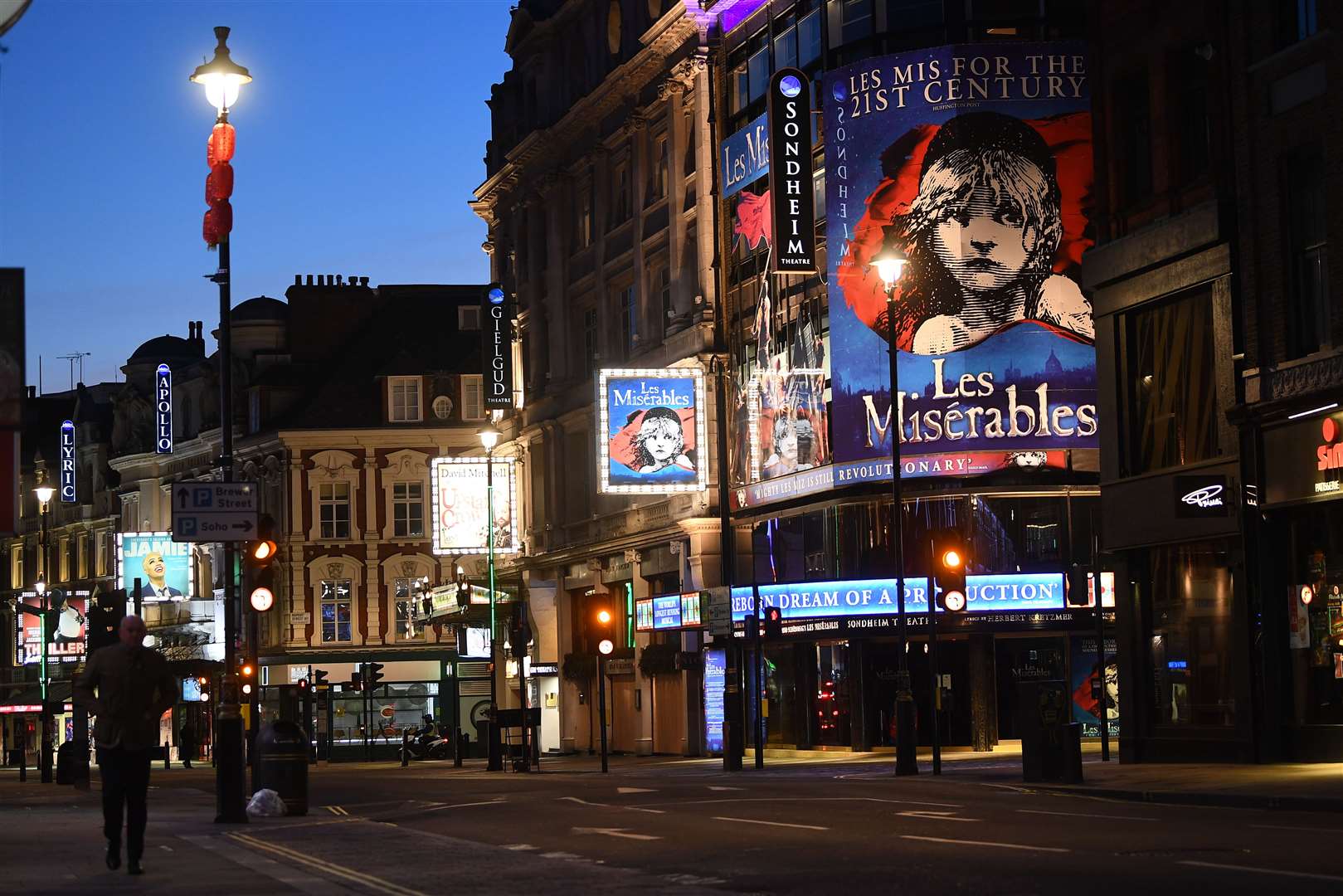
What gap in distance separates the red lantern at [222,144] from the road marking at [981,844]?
37.0 feet

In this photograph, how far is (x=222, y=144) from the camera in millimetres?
24328

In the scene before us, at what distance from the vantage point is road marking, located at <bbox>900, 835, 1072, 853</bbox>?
16.4 metres

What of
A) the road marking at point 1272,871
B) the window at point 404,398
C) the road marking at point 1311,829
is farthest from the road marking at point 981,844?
the window at point 404,398

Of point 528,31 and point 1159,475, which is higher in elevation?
point 528,31

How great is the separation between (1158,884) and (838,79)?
36945 millimetres

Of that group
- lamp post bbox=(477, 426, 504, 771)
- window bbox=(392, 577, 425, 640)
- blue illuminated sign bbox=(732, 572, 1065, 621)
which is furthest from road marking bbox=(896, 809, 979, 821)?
window bbox=(392, 577, 425, 640)

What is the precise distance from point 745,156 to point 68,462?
6243cm

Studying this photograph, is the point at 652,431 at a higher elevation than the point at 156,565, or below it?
higher

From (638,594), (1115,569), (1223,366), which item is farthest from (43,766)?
(1223,366)

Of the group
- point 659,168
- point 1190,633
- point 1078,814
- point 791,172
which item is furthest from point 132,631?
point 659,168

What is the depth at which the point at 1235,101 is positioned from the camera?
32375 millimetres

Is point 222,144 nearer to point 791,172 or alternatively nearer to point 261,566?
point 261,566

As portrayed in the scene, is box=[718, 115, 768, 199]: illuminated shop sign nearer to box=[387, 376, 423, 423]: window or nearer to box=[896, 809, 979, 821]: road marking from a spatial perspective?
box=[896, 809, 979, 821]: road marking

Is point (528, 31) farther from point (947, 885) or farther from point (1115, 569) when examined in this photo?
point (947, 885)
